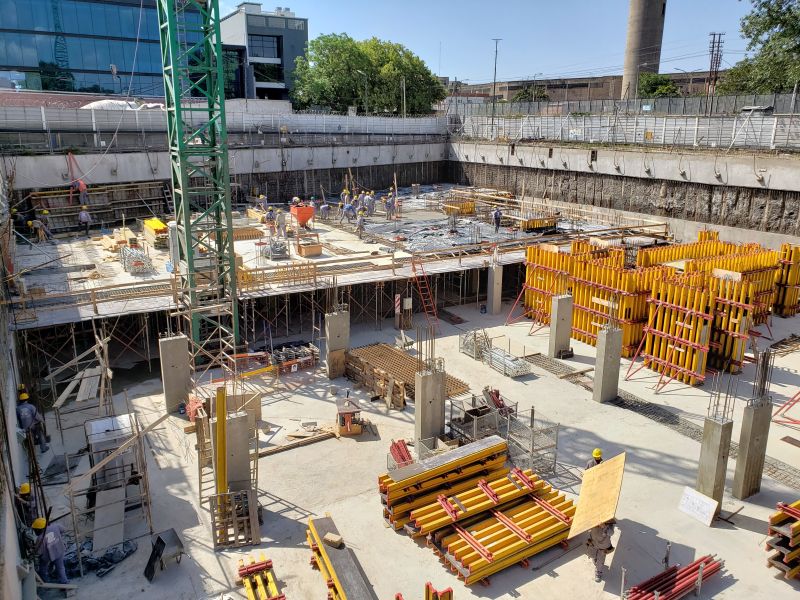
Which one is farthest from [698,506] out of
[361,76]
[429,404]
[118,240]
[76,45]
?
[361,76]

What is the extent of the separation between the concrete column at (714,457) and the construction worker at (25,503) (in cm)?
1146

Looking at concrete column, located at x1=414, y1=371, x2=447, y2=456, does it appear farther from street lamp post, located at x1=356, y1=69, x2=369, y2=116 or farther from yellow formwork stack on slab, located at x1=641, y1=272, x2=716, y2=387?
street lamp post, located at x1=356, y1=69, x2=369, y2=116

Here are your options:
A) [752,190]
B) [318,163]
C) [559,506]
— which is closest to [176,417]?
[559,506]

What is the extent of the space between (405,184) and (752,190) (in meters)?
25.8

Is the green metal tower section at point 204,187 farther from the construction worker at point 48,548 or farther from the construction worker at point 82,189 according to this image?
the construction worker at point 82,189

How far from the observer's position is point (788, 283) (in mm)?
22391

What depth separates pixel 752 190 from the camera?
29.2 m

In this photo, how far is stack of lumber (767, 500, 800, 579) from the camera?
32.5ft

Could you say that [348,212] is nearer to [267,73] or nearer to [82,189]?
[82,189]

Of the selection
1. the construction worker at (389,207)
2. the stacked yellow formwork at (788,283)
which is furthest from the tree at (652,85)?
the stacked yellow formwork at (788,283)

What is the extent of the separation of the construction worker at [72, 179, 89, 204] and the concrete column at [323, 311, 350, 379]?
2144cm

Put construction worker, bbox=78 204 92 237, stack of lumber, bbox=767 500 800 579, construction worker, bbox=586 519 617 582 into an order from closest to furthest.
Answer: construction worker, bbox=586 519 617 582 < stack of lumber, bbox=767 500 800 579 < construction worker, bbox=78 204 92 237

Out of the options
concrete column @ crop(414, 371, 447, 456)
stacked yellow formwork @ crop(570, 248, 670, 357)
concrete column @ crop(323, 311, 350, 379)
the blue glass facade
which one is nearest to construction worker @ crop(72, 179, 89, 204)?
the blue glass facade

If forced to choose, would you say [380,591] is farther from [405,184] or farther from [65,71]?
[65,71]
